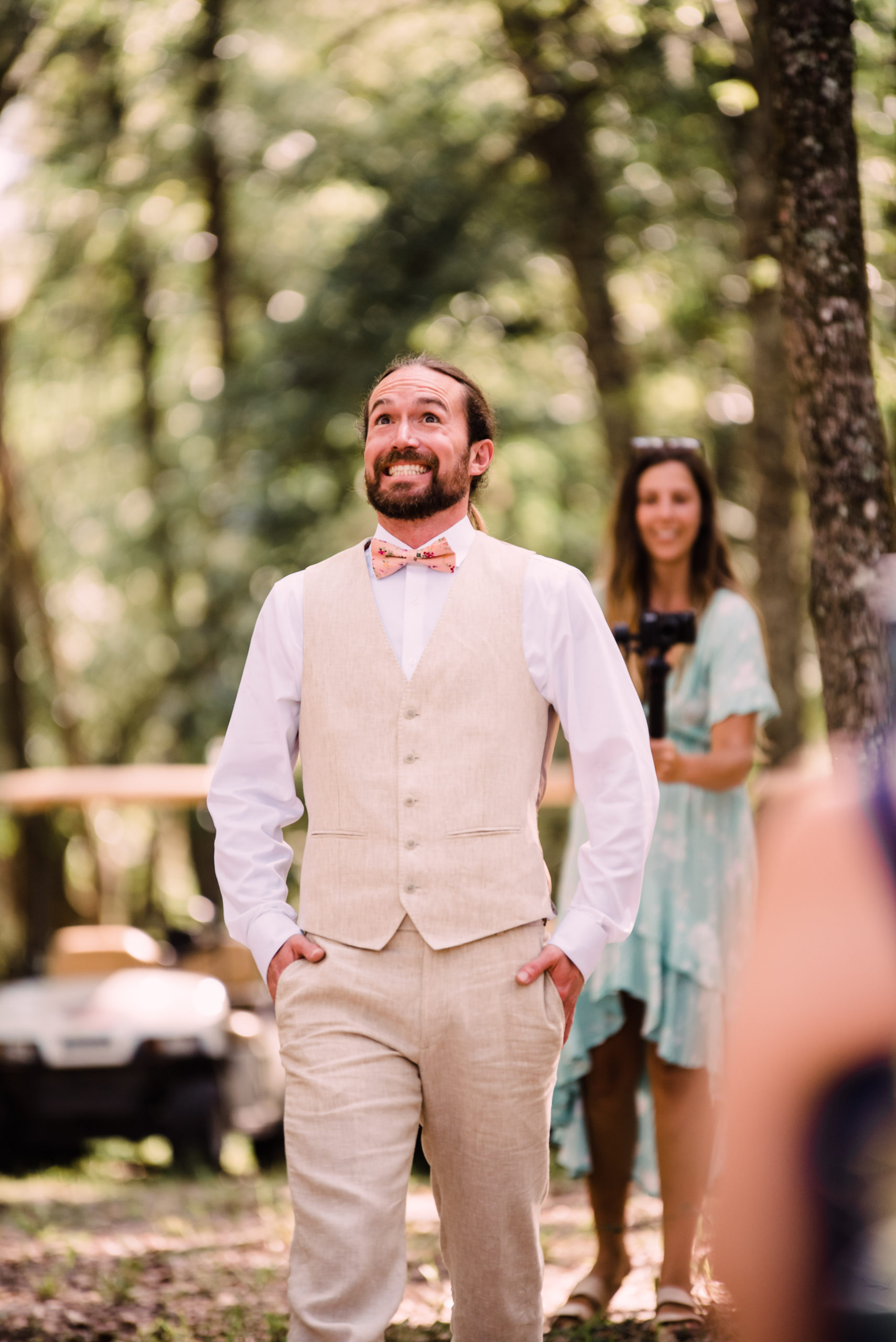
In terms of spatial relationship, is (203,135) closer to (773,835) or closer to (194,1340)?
(194,1340)

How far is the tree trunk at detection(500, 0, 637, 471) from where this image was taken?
37.9 ft

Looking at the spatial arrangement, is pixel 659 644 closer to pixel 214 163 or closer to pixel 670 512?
pixel 670 512

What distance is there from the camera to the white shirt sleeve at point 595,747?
3289mm

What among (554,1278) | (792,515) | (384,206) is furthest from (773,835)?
(384,206)

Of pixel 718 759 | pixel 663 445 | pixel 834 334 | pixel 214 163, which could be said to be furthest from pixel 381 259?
pixel 718 759

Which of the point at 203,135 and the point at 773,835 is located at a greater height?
the point at 203,135

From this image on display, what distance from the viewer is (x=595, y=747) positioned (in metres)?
3.34

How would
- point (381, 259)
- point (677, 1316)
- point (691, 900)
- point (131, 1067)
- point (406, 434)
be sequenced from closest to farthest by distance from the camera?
1. point (406, 434)
2. point (677, 1316)
3. point (691, 900)
4. point (131, 1067)
5. point (381, 259)

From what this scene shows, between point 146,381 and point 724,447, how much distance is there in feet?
30.4

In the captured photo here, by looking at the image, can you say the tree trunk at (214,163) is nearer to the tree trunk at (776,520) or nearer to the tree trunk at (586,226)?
the tree trunk at (586,226)

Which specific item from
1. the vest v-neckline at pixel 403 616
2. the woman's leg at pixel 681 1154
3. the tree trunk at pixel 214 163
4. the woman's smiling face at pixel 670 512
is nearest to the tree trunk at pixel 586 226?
the tree trunk at pixel 214 163

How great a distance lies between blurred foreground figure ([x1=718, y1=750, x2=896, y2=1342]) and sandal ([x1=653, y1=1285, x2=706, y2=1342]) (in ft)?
9.98

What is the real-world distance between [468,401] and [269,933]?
1.27 metres

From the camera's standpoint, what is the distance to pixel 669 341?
13523 millimetres
